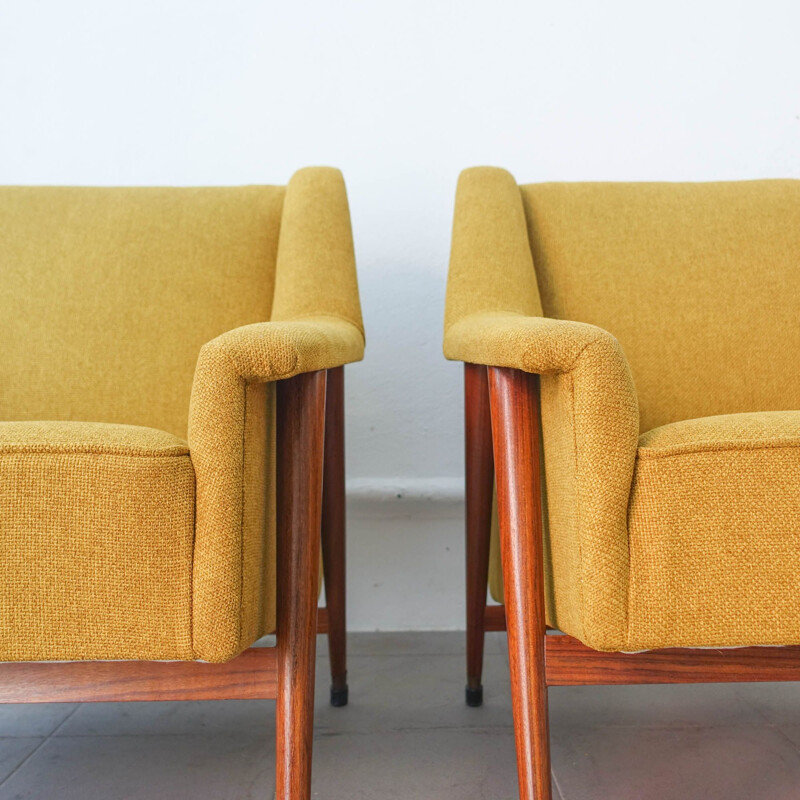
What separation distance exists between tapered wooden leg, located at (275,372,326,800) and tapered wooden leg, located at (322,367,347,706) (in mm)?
370

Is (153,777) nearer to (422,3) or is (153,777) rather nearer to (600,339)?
(600,339)

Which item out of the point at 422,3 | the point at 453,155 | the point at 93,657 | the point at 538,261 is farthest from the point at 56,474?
the point at 422,3

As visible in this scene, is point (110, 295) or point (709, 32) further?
point (709, 32)

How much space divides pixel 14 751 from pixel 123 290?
713 millimetres

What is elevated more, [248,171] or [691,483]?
[248,171]

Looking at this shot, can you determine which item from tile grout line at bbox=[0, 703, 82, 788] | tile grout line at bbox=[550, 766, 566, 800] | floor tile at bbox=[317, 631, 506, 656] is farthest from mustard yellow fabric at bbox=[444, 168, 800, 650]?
tile grout line at bbox=[0, 703, 82, 788]

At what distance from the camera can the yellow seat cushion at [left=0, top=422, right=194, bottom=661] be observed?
0.76 metres

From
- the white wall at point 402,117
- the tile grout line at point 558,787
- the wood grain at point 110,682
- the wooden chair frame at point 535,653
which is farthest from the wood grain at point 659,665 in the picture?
the white wall at point 402,117

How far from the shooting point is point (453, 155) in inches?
66.3

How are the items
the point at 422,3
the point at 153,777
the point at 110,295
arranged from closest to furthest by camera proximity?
the point at 153,777
the point at 110,295
the point at 422,3

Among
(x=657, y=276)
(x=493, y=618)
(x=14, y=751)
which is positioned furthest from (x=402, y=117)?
(x=14, y=751)

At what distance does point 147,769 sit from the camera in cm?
112

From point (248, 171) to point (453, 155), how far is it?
0.43m

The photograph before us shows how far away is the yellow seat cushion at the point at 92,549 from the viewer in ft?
2.49
